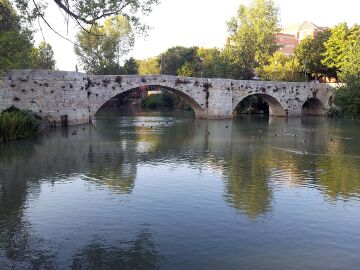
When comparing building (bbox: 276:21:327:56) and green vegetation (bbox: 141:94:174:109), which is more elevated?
building (bbox: 276:21:327:56)

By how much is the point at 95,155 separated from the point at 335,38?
4801 centimetres

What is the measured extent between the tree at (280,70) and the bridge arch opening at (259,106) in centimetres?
359

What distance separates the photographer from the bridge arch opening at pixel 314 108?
59.8 m

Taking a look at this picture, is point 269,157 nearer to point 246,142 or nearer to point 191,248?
point 246,142

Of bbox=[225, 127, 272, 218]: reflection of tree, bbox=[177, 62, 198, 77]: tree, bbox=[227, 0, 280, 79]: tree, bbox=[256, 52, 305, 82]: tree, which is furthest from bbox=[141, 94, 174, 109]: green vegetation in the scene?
bbox=[225, 127, 272, 218]: reflection of tree

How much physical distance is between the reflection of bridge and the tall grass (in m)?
2.97

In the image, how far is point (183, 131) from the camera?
3588cm

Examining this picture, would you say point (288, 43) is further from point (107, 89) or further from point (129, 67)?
point (107, 89)

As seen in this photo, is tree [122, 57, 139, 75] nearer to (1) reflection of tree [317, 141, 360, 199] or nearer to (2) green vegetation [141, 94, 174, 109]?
(2) green vegetation [141, 94, 174, 109]

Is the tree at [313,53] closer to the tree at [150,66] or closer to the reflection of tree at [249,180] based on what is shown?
the tree at [150,66]

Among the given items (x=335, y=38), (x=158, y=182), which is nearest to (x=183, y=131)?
(x=158, y=182)

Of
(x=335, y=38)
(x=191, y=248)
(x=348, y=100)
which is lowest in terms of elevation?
(x=191, y=248)

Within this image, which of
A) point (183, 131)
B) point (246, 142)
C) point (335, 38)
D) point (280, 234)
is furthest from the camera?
point (335, 38)

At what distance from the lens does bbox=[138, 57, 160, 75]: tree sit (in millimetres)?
94625
